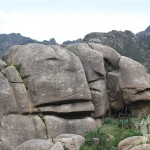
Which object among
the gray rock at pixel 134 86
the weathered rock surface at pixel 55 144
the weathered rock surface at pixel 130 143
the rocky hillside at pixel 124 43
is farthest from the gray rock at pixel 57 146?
the rocky hillside at pixel 124 43

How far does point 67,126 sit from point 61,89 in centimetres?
252

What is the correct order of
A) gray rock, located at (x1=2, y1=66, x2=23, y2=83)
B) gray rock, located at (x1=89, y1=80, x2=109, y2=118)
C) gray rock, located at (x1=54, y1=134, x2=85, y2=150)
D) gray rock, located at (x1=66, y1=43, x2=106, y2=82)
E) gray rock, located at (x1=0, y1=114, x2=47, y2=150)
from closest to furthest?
gray rock, located at (x1=54, y1=134, x2=85, y2=150) → gray rock, located at (x1=0, y1=114, x2=47, y2=150) → gray rock, located at (x1=2, y1=66, x2=23, y2=83) → gray rock, located at (x1=89, y1=80, x2=109, y2=118) → gray rock, located at (x1=66, y1=43, x2=106, y2=82)

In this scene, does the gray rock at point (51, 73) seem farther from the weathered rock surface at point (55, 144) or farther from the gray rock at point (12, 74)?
the weathered rock surface at point (55, 144)

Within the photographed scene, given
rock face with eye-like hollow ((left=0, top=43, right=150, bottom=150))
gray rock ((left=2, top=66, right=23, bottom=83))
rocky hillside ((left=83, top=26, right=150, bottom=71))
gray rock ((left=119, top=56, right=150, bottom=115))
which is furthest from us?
rocky hillside ((left=83, top=26, right=150, bottom=71))

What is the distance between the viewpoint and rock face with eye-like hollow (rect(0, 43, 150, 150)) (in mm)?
24656

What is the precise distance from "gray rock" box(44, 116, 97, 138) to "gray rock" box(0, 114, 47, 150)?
482 millimetres

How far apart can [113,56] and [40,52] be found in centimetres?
671

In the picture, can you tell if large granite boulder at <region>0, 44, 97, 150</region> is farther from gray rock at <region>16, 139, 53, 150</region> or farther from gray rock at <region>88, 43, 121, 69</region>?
gray rock at <region>88, 43, 121, 69</region>

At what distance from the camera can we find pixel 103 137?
23.4 meters

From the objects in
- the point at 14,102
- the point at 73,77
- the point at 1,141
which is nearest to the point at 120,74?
the point at 73,77

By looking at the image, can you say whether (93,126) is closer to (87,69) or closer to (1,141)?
(87,69)

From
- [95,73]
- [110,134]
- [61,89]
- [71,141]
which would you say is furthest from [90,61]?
[71,141]

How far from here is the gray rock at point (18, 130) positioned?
23.7 metres

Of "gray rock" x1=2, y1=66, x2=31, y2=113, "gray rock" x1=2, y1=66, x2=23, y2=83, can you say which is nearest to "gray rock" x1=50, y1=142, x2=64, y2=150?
"gray rock" x1=2, y1=66, x2=31, y2=113
